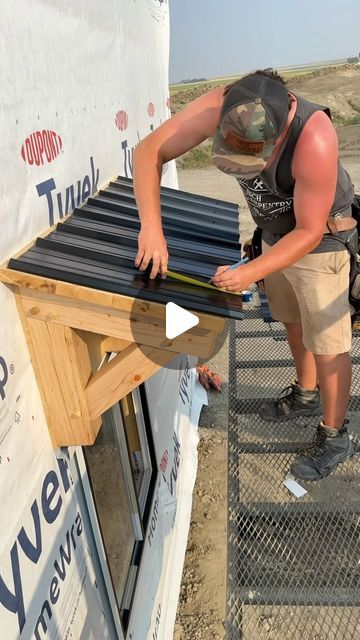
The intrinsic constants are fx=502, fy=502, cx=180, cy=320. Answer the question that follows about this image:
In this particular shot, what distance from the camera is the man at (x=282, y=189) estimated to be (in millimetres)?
Result: 1869

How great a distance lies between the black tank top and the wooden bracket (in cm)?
87

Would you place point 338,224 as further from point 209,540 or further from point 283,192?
point 209,540

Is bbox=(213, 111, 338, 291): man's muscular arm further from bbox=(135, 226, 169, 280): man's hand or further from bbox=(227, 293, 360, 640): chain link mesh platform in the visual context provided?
bbox=(227, 293, 360, 640): chain link mesh platform

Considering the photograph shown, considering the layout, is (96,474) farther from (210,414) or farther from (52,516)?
(210,414)

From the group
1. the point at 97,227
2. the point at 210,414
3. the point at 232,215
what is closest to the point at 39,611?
the point at 97,227

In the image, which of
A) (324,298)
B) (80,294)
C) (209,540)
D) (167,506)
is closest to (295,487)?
(167,506)

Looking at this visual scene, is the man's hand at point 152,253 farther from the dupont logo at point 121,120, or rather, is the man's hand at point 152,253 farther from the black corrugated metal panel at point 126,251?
the dupont logo at point 121,120

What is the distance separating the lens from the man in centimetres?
187

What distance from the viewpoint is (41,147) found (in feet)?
5.72

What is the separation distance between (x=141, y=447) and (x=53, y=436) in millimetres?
1725

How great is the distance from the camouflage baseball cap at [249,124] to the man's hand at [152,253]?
14.9 inches

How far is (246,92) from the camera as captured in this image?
185 cm
